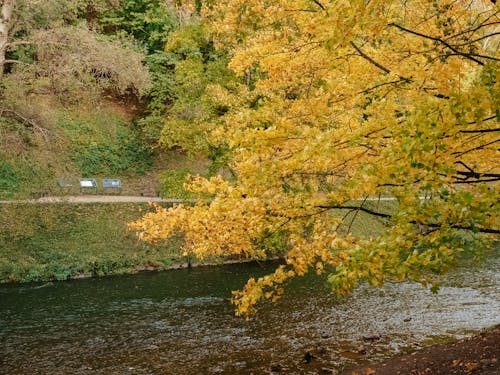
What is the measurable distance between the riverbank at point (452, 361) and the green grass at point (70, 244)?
511 inches

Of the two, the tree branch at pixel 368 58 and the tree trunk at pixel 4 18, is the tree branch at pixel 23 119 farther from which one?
the tree branch at pixel 368 58

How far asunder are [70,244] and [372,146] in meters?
17.6

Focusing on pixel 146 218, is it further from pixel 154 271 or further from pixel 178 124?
pixel 178 124

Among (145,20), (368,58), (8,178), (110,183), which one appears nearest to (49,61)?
(8,178)

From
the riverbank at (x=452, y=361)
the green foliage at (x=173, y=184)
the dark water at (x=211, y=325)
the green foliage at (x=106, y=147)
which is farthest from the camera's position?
the green foliage at (x=106, y=147)

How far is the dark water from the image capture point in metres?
11.5

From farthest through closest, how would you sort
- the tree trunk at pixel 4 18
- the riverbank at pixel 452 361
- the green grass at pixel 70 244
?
the green grass at pixel 70 244 → the tree trunk at pixel 4 18 → the riverbank at pixel 452 361

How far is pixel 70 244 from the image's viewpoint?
69.5 ft

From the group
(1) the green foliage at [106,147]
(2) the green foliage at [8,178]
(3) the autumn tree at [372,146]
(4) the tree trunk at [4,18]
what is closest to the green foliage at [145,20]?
(1) the green foliage at [106,147]

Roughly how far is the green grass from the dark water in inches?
42.8

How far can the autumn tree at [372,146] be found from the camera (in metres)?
4.45

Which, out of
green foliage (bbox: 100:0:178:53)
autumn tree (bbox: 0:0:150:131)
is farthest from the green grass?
green foliage (bbox: 100:0:178:53)


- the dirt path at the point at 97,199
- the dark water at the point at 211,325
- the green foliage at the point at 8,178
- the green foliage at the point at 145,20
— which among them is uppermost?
the green foliage at the point at 145,20

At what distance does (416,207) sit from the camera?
4.75m
